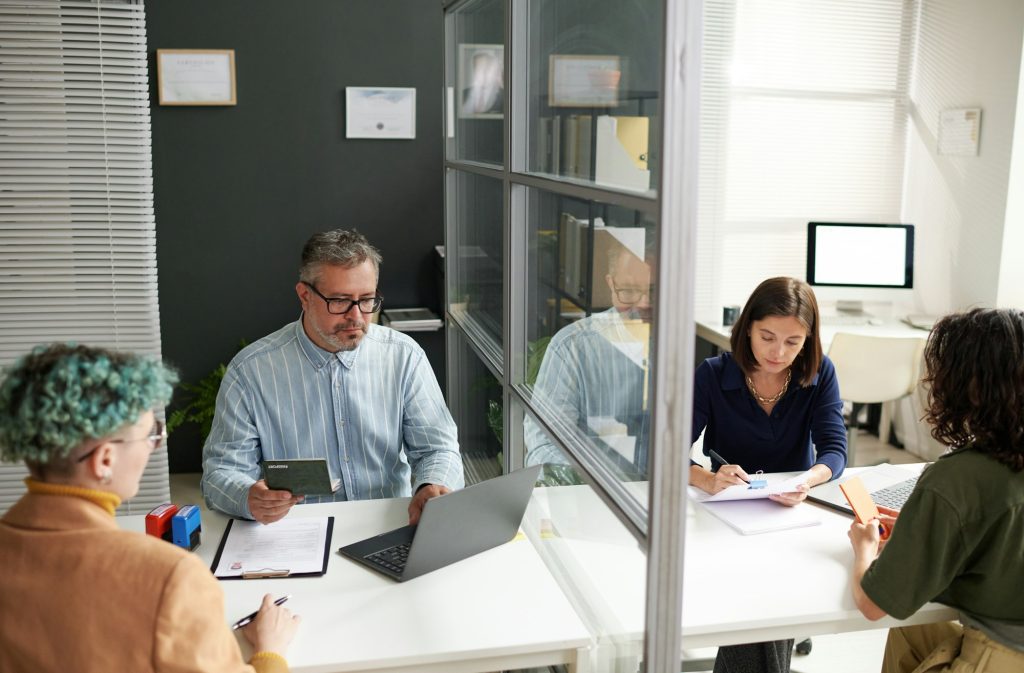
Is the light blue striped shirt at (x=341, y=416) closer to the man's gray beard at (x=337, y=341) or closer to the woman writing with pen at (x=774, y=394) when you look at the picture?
the man's gray beard at (x=337, y=341)

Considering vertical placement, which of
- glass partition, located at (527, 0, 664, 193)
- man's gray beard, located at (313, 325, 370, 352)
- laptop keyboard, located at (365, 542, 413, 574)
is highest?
glass partition, located at (527, 0, 664, 193)

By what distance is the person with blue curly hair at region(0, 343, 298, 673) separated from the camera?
1.26m

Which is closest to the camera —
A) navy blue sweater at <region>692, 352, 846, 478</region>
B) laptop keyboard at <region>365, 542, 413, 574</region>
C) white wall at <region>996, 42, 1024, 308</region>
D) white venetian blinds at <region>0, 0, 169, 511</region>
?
laptop keyboard at <region>365, 542, 413, 574</region>

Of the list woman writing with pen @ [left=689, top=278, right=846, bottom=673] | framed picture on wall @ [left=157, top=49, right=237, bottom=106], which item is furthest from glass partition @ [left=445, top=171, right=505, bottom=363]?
framed picture on wall @ [left=157, top=49, right=237, bottom=106]

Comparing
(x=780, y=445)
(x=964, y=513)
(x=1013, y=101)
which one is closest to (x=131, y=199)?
(x=780, y=445)

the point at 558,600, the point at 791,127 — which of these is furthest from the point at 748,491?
the point at 791,127

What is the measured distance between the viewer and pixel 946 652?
1.86 m

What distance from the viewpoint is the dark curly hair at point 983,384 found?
171cm

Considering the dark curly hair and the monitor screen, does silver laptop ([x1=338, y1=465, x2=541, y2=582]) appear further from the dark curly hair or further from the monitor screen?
the monitor screen

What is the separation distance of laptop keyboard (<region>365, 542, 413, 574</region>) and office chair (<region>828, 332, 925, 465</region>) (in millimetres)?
2723

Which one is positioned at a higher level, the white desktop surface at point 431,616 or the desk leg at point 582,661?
the white desktop surface at point 431,616

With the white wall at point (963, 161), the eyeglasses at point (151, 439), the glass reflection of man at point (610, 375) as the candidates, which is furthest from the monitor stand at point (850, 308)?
the eyeglasses at point (151, 439)

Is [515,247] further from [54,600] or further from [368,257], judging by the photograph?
[54,600]

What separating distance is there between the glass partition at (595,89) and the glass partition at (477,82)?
0.97 ft
